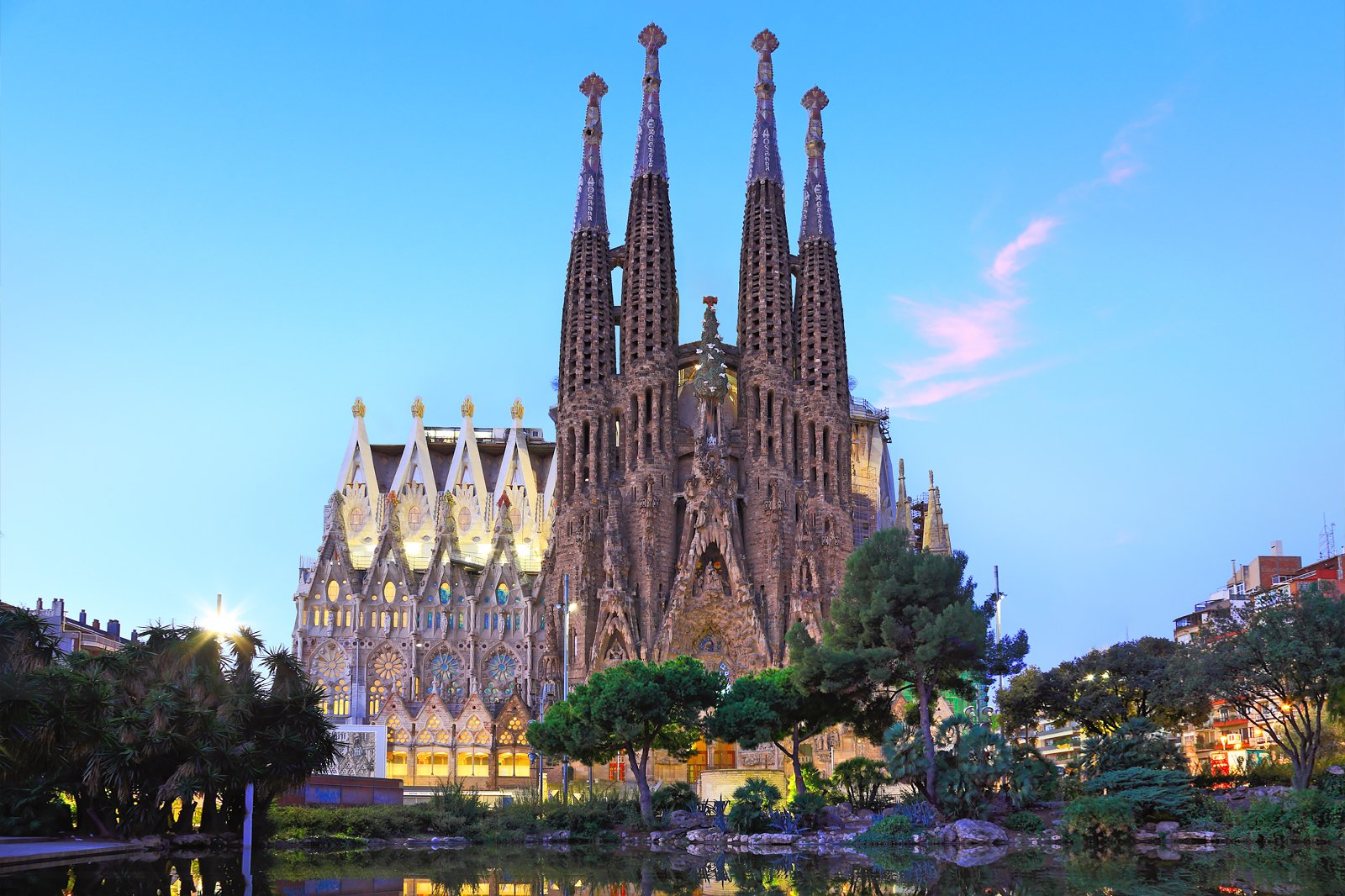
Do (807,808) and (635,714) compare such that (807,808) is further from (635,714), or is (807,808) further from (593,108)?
(593,108)

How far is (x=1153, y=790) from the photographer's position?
3734 centimetres

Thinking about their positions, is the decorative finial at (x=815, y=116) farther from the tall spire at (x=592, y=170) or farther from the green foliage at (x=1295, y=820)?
the green foliage at (x=1295, y=820)

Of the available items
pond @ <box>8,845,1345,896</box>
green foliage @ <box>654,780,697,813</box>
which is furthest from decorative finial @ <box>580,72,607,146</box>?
pond @ <box>8,845,1345,896</box>

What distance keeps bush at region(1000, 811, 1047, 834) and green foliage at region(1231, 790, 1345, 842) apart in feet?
17.6

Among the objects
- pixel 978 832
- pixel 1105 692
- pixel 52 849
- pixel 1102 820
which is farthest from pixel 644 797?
pixel 1105 692

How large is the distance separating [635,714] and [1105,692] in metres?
27.5

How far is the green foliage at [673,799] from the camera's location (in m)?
45.8

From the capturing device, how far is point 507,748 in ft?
237

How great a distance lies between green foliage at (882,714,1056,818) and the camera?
39.6m

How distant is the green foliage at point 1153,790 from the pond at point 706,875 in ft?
15.4

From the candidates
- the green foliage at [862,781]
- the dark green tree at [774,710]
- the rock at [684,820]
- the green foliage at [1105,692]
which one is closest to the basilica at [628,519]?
the green foliage at [1105,692]

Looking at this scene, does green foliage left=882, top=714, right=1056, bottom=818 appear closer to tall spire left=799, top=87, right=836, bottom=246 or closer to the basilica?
the basilica

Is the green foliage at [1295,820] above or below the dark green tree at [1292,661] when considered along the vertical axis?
below

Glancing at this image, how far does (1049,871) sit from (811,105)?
64.7 m
